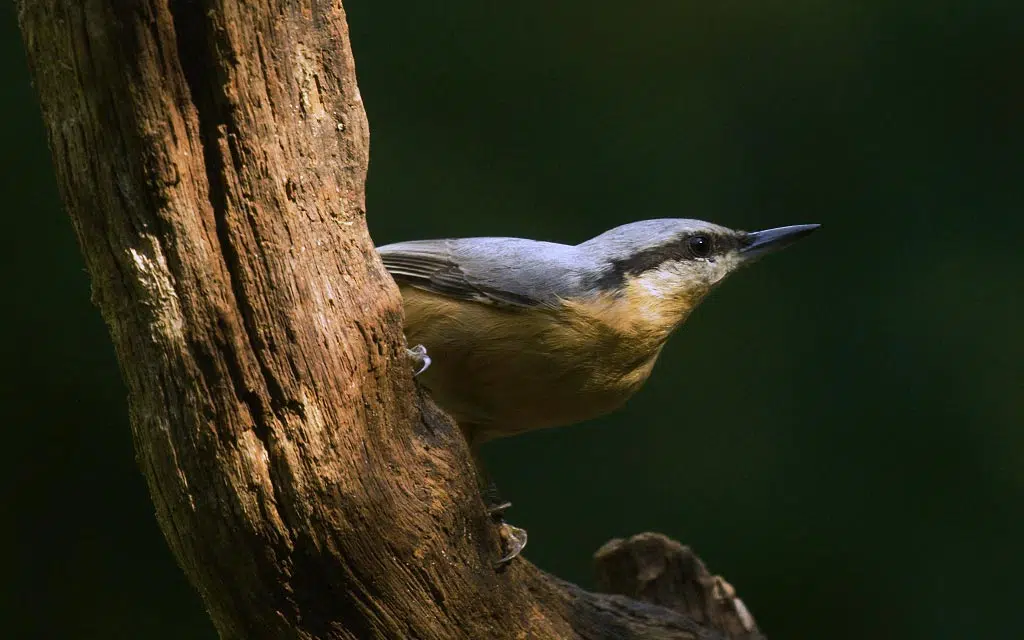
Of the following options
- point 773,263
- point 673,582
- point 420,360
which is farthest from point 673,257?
point 773,263

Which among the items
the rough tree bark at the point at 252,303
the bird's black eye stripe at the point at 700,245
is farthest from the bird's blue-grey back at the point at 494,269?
the rough tree bark at the point at 252,303

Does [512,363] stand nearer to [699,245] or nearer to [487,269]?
[487,269]

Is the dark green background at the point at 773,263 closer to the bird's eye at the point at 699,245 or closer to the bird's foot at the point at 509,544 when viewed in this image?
the bird's eye at the point at 699,245

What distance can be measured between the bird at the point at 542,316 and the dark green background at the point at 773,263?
Answer: 3.68 feet

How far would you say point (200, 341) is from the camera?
1.59 metres

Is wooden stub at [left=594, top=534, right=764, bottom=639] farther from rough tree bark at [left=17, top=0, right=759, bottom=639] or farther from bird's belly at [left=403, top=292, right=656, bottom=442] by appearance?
rough tree bark at [left=17, top=0, right=759, bottom=639]

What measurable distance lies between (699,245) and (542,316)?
574 mm

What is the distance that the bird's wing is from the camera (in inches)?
97.3

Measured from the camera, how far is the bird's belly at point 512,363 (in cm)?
245

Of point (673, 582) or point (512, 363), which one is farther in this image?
point (673, 582)

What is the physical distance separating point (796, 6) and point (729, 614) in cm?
232

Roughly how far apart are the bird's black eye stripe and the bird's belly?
373 mm

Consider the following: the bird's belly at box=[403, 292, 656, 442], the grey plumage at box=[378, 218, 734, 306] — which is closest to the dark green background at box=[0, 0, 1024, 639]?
the grey plumage at box=[378, 218, 734, 306]

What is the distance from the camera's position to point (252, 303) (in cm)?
162
